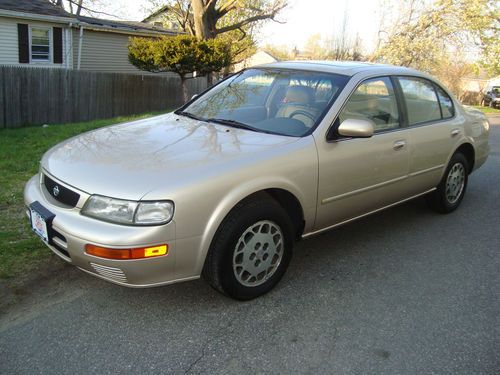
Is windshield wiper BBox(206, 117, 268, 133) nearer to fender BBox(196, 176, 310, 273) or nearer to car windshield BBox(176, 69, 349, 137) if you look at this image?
car windshield BBox(176, 69, 349, 137)

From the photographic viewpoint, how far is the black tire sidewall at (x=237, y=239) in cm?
299

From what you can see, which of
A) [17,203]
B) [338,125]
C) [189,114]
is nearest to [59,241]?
[189,114]

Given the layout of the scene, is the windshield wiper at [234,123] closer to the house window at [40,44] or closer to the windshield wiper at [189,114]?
the windshield wiper at [189,114]

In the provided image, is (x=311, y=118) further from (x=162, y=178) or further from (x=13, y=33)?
(x=13, y=33)

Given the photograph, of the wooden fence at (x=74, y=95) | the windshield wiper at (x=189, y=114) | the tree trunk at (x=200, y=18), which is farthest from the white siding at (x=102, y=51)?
the windshield wiper at (x=189, y=114)

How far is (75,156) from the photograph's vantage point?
328cm

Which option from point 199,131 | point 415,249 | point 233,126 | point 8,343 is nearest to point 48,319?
point 8,343

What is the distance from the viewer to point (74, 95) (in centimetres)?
1459

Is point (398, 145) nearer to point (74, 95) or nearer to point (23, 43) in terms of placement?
point (74, 95)

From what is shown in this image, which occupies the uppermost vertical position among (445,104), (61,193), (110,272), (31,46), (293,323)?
(31,46)

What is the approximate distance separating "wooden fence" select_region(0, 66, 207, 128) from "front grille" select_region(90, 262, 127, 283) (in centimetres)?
1098

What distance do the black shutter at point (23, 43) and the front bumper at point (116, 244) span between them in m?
17.0

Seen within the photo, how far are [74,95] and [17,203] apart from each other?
10599 mm

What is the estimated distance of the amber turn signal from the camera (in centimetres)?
265
